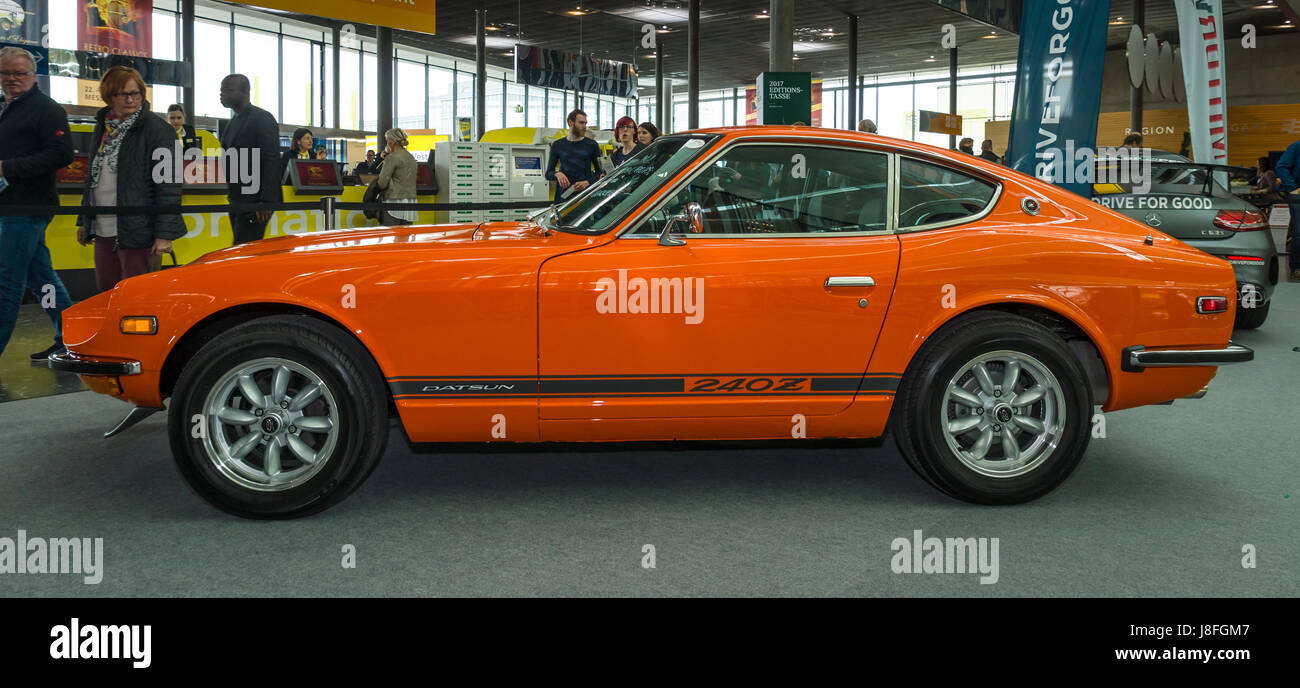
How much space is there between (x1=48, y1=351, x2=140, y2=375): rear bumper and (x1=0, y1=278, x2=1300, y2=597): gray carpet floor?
52 centimetres

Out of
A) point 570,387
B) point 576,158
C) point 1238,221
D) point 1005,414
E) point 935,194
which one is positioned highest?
point 576,158

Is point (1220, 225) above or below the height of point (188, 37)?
below

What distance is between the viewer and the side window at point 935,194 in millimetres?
3814

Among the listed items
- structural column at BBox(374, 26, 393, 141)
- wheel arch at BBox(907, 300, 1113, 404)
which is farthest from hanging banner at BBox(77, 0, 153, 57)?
wheel arch at BBox(907, 300, 1113, 404)

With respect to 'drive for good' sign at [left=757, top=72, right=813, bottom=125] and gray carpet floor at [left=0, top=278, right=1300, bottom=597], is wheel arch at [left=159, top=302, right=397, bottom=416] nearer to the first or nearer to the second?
gray carpet floor at [left=0, top=278, right=1300, bottom=597]

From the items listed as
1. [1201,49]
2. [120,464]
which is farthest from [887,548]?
[1201,49]

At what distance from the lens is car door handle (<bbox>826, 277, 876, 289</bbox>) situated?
141 inches

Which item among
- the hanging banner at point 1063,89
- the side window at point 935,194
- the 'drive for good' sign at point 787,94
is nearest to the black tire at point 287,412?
the side window at point 935,194

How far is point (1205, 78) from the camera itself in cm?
1199

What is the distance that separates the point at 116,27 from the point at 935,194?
16.1 metres

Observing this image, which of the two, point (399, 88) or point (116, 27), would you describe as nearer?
point (116, 27)

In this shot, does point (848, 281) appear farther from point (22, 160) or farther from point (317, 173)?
point (317, 173)

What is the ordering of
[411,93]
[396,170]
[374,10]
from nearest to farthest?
[374,10] < [396,170] < [411,93]

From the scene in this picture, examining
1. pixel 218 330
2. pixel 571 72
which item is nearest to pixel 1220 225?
pixel 218 330
